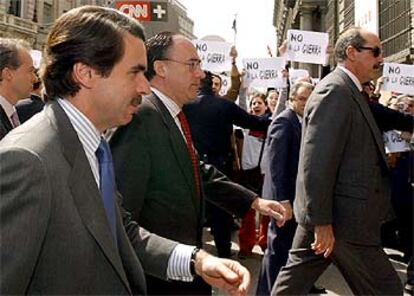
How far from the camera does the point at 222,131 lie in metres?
5.68

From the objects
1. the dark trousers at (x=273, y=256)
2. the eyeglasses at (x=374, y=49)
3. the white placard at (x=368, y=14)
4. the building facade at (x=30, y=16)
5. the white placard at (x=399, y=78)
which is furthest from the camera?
the building facade at (x=30, y=16)

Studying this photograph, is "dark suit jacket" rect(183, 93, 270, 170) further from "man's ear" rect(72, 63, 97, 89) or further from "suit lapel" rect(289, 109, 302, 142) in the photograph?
"man's ear" rect(72, 63, 97, 89)

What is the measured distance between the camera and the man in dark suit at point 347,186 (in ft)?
10.8

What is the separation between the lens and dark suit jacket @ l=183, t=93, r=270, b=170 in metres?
5.58

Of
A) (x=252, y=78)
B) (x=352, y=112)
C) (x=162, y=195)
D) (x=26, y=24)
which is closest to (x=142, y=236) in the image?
(x=162, y=195)

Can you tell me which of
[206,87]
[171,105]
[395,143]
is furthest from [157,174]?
[395,143]

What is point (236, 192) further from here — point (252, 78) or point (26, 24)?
point (26, 24)

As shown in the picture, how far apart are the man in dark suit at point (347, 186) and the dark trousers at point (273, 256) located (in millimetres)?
1161

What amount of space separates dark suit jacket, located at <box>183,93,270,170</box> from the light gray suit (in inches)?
87.2

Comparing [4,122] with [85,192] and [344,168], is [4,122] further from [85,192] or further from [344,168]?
[85,192]

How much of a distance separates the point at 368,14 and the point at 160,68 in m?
7.88

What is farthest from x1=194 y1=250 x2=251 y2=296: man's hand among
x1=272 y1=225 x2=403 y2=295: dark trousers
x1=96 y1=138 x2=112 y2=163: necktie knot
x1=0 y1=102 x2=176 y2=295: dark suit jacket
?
x1=272 y1=225 x2=403 y2=295: dark trousers

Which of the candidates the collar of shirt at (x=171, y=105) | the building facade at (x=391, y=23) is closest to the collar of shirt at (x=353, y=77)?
the collar of shirt at (x=171, y=105)

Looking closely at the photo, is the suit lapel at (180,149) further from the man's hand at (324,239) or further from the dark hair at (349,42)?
the dark hair at (349,42)
